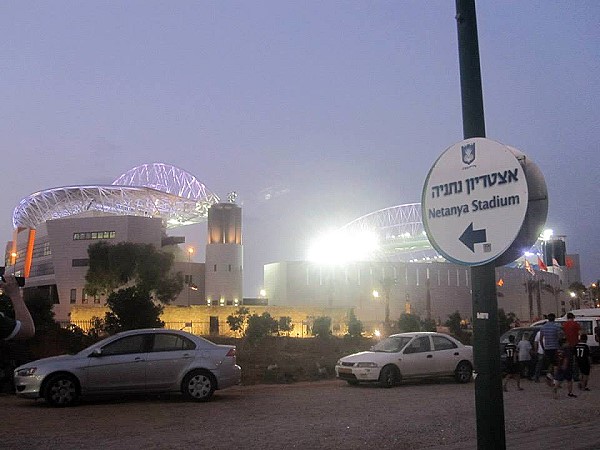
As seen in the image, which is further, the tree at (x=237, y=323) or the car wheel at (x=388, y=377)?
the tree at (x=237, y=323)

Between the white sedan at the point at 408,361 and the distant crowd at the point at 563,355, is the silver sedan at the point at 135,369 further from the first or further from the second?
the distant crowd at the point at 563,355

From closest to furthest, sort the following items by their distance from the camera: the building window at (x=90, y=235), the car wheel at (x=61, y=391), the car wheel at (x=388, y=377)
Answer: the car wheel at (x=61, y=391), the car wheel at (x=388, y=377), the building window at (x=90, y=235)

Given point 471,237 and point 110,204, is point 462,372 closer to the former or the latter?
point 471,237

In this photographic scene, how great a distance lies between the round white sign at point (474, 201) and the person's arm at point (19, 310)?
108 inches

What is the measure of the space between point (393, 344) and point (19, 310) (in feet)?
46.5

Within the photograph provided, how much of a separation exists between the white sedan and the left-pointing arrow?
13391 millimetres

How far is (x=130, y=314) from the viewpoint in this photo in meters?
34.0

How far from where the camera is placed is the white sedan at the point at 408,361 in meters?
16.7

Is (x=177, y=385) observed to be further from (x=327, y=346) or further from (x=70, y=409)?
(x=327, y=346)

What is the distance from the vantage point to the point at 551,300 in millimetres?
107625

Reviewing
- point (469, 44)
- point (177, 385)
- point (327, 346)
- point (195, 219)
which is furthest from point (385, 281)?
point (469, 44)

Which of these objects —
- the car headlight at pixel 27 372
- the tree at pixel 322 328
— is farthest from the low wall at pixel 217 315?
the car headlight at pixel 27 372

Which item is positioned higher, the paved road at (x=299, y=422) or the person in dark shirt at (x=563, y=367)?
the person in dark shirt at (x=563, y=367)

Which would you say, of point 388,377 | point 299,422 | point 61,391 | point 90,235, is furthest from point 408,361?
point 90,235
